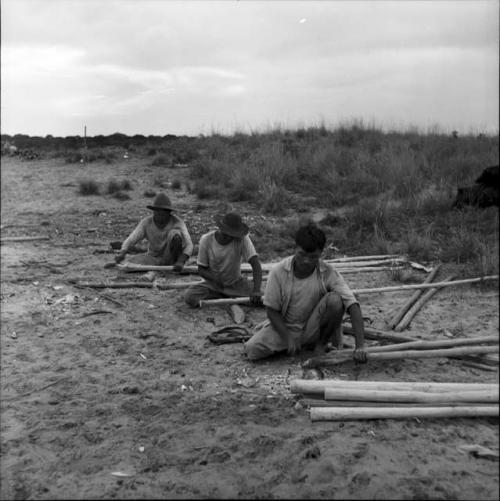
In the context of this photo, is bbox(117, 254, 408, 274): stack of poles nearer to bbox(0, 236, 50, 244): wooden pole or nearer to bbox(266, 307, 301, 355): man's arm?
bbox(266, 307, 301, 355): man's arm

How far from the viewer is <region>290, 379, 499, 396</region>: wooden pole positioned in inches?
107

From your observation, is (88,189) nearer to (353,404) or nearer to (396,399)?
(353,404)

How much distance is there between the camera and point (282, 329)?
14.9 feet

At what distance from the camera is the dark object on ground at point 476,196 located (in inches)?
235

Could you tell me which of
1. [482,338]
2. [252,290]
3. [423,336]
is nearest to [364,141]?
[252,290]

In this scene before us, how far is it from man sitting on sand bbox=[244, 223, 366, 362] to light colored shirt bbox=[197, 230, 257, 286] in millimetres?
1609

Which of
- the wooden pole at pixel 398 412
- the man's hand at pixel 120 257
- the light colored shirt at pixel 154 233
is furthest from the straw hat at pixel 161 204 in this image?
the wooden pole at pixel 398 412

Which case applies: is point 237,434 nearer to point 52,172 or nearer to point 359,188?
A: point 359,188

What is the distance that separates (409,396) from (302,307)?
170 cm

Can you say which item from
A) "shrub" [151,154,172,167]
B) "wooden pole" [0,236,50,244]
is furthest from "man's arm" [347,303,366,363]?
"shrub" [151,154,172,167]

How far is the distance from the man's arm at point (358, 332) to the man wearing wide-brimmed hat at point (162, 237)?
11.0ft

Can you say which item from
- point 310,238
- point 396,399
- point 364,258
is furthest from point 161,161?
point 396,399

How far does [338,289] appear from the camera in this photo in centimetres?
443

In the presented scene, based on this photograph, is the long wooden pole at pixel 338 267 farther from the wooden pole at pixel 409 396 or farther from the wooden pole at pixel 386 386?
the wooden pole at pixel 409 396
